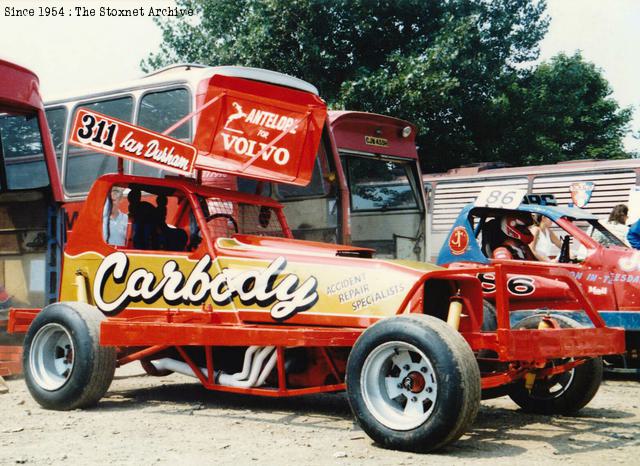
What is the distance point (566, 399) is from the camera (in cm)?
712

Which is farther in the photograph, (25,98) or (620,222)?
(620,222)

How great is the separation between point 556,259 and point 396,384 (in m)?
5.08

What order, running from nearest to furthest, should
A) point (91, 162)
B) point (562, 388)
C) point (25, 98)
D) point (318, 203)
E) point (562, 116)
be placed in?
1. point (562, 388)
2. point (25, 98)
3. point (91, 162)
4. point (318, 203)
5. point (562, 116)

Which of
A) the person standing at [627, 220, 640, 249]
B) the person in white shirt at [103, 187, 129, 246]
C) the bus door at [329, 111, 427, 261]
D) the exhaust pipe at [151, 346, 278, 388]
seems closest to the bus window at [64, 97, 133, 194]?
the bus door at [329, 111, 427, 261]

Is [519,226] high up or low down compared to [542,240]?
up

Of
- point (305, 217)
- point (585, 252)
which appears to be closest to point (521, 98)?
point (305, 217)

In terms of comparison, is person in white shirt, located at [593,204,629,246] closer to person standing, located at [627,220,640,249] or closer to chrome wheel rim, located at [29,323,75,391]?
person standing, located at [627,220,640,249]

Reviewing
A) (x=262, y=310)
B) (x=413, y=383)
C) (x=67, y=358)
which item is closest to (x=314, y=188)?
(x=67, y=358)

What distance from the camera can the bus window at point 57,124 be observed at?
1284 cm

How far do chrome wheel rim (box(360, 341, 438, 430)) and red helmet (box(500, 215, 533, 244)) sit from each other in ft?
16.0

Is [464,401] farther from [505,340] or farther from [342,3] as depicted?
[342,3]

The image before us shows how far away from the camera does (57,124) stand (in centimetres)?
1312

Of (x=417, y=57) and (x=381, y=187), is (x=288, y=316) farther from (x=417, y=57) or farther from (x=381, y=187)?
(x=417, y=57)

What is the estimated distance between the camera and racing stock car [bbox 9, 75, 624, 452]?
568cm
